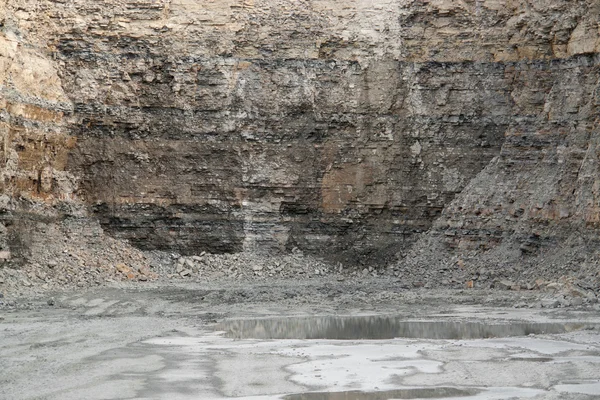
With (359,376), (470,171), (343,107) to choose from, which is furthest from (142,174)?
(359,376)

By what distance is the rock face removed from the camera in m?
24.1

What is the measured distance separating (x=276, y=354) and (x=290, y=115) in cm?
1348

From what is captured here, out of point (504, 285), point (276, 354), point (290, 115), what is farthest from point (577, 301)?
point (290, 115)

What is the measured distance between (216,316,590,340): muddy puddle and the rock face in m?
7.71

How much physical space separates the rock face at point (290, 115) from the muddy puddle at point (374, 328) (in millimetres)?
7713

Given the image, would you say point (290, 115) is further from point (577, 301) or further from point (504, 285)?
point (577, 301)

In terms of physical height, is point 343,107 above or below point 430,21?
below

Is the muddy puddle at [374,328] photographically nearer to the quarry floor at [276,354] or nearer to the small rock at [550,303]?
the quarry floor at [276,354]

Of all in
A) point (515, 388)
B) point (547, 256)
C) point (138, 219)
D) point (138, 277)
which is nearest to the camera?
point (515, 388)

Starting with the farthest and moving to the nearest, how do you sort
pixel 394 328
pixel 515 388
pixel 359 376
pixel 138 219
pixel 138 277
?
pixel 138 219 → pixel 138 277 → pixel 394 328 → pixel 359 376 → pixel 515 388

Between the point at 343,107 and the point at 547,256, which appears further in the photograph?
the point at 343,107

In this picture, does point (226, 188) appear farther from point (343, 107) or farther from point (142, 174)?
point (343, 107)

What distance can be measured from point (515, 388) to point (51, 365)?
601cm

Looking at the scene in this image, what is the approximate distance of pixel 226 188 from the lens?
24.6m
